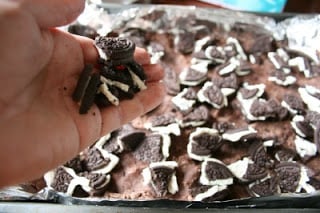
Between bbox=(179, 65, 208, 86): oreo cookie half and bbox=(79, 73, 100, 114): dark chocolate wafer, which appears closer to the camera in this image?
bbox=(79, 73, 100, 114): dark chocolate wafer

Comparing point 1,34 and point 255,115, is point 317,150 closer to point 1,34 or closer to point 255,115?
point 255,115

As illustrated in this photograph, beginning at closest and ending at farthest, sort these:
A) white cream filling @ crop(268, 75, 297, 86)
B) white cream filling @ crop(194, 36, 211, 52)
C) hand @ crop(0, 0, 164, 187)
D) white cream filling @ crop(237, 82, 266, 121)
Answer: hand @ crop(0, 0, 164, 187)
white cream filling @ crop(237, 82, 266, 121)
white cream filling @ crop(268, 75, 297, 86)
white cream filling @ crop(194, 36, 211, 52)

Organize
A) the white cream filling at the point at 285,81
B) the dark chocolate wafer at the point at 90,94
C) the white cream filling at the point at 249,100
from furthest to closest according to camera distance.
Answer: the white cream filling at the point at 285,81 → the white cream filling at the point at 249,100 → the dark chocolate wafer at the point at 90,94

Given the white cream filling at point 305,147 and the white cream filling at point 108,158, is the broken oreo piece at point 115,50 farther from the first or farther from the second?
the white cream filling at point 305,147

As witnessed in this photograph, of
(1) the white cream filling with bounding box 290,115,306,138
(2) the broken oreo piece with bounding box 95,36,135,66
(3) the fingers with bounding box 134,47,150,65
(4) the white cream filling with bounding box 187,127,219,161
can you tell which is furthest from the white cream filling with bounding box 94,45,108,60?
(1) the white cream filling with bounding box 290,115,306,138

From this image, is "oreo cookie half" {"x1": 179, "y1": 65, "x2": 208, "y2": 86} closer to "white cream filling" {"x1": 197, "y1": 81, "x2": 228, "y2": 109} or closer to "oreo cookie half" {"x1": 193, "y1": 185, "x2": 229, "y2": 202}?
"white cream filling" {"x1": 197, "y1": 81, "x2": 228, "y2": 109}

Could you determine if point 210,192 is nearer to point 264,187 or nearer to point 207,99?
point 264,187

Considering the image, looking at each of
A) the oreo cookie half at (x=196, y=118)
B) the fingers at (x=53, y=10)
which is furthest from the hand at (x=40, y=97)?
the oreo cookie half at (x=196, y=118)
